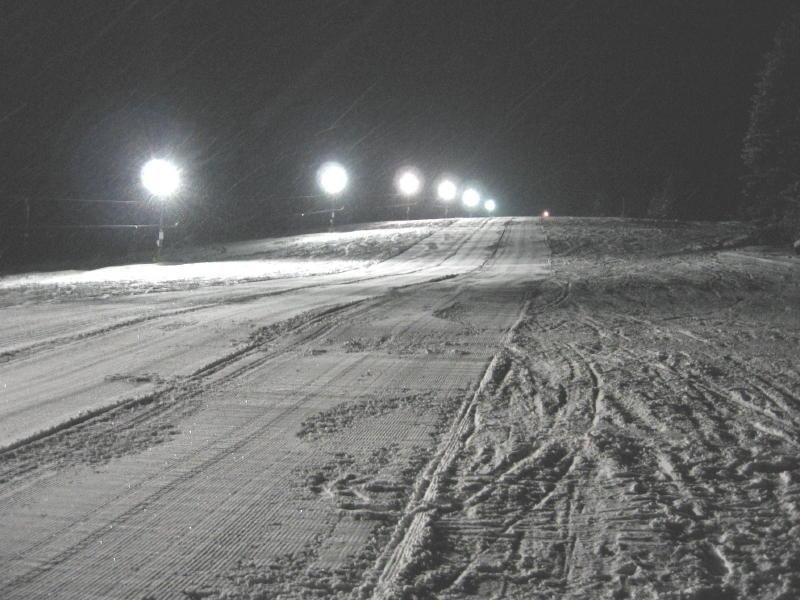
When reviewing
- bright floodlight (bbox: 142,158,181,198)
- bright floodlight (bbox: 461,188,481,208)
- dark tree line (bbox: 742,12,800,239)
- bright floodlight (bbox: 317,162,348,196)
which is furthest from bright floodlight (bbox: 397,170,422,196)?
bright floodlight (bbox: 142,158,181,198)

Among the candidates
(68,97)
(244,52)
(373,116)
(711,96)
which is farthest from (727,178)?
(68,97)

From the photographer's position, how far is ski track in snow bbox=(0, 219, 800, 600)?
2459 mm

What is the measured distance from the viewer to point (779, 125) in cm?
3806

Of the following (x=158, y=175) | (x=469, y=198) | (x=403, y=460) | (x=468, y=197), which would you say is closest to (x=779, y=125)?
(x=468, y=197)

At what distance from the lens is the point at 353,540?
2688 mm

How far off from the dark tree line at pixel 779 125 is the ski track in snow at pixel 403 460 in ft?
117

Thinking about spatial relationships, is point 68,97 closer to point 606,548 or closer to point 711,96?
point 606,548

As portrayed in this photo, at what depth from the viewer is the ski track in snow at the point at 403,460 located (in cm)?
246

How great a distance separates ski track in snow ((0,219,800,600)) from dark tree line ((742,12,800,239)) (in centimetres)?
3573

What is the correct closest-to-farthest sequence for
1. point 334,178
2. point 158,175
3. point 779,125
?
point 158,175, point 334,178, point 779,125

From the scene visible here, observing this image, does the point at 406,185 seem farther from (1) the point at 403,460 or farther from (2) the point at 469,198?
(1) the point at 403,460

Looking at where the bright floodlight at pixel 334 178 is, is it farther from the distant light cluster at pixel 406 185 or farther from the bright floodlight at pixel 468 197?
the bright floodlight at pixel 468 197

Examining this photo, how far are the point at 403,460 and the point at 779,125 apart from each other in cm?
4209

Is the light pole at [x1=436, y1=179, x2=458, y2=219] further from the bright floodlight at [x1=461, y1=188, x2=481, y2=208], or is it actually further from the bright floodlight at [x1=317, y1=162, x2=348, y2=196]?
the bright floodlight at [x1=317, y1=162, x2=348, y2=196]
